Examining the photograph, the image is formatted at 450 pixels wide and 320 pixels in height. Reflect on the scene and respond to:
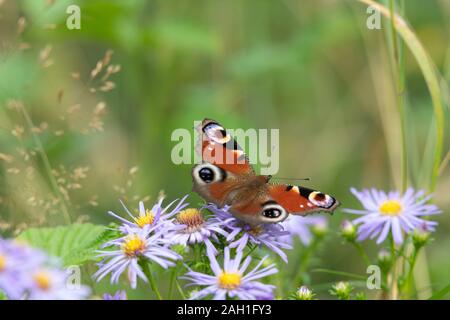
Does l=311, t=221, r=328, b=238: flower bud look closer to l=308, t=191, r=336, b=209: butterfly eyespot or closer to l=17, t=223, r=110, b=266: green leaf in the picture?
l=308, t=191, r=336, b=209: butterfly eyespot

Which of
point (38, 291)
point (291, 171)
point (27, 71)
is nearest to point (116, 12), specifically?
point (27, 71)

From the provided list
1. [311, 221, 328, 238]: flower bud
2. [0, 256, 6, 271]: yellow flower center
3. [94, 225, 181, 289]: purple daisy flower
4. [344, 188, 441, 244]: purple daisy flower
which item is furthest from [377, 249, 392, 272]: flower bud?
[0, 256, 6, 271]: yellow flower center

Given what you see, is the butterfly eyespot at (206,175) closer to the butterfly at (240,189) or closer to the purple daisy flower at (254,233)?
the butterfly at (240,189)

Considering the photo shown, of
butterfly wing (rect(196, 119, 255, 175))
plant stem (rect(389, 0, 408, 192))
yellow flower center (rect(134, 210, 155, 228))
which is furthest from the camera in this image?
plant stem (rect(389, 0, 408, 192))

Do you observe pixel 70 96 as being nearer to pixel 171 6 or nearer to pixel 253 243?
pixel 171 6

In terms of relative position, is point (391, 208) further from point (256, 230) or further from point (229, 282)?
point (229, 282)

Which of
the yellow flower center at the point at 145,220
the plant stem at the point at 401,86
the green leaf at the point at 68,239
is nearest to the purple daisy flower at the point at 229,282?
the yellow flower center at the point at 145,220
